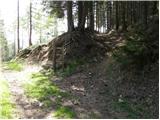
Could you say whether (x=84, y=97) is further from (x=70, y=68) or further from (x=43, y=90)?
(x=70, y=68)

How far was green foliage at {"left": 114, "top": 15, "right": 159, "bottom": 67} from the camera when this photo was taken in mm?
12594

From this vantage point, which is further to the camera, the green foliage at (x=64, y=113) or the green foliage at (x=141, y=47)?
the green foliage at (x=141, y=47)

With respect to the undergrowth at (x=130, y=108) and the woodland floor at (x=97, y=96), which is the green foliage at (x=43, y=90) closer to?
the woodland floor at (x=97, y=96)

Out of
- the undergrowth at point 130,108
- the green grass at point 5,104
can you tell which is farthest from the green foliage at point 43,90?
the undergrowth at point 130,108

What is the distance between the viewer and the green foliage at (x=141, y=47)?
1259 cm

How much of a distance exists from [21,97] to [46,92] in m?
1.10

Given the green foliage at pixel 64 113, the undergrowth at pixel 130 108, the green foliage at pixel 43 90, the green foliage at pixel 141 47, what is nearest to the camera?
the green foliage at pixel 64 113

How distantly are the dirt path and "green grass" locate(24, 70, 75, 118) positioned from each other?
0.33 metres

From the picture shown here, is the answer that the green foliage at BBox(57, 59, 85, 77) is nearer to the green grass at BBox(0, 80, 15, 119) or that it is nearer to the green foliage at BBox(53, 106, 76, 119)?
the green grass at BBox(0, 80, 15, 119)

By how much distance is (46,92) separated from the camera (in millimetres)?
13977

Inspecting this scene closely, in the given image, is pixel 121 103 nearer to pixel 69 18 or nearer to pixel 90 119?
pixel 90 119

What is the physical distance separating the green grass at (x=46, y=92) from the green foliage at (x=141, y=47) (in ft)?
9.63

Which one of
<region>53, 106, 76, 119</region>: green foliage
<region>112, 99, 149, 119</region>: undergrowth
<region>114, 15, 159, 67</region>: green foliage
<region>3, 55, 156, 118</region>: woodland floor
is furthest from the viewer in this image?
<region>114, 15, 159, 67</region>: green foliage

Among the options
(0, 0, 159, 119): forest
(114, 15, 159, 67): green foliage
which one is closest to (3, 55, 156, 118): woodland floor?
(0, 0, 159, 119): forest
